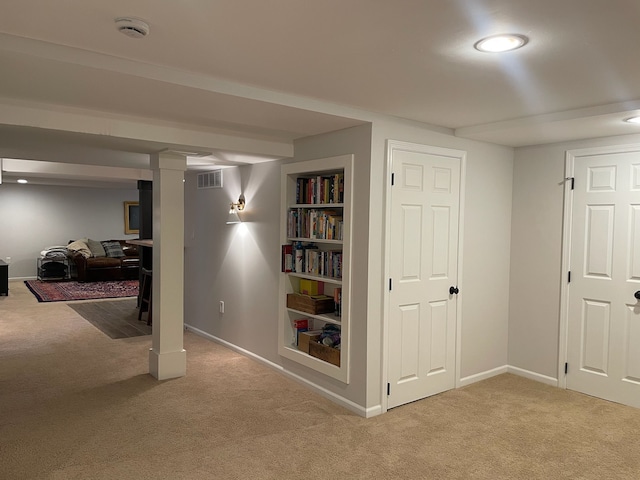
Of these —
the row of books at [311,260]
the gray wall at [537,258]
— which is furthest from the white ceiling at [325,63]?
the row of books at [311,260]

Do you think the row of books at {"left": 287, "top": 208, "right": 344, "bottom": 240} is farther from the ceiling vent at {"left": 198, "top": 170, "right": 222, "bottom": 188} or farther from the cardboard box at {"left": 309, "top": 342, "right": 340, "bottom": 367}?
the ceiling vent at {"left": 198, "top": 170, "right": 222, "bottom": 188}

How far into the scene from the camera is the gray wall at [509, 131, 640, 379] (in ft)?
14.0

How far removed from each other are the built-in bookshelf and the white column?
92 centimetres

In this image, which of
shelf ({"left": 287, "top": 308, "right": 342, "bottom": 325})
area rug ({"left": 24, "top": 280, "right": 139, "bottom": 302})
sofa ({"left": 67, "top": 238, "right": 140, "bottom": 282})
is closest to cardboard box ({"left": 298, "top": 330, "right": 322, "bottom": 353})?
shelf ({"left": 287, "top": 308, "right": 342, "bottom": 325})

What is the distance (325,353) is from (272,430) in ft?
A: 2.70

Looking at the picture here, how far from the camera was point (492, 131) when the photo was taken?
149 inches

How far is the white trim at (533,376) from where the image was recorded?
4297mm

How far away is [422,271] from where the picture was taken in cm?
387

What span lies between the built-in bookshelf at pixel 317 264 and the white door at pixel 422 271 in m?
0.36

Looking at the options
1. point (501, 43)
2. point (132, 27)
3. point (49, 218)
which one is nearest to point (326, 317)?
point (501, 43)

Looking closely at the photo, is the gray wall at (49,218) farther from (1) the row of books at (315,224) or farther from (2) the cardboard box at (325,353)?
(2) the cardboard box at (325,353)

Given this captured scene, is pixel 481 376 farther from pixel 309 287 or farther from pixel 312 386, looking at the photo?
pixel 309 287

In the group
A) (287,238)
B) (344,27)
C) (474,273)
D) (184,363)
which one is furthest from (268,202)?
(344,27)

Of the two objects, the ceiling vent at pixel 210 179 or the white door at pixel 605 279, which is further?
the ceiling vent at pixel 210 179
